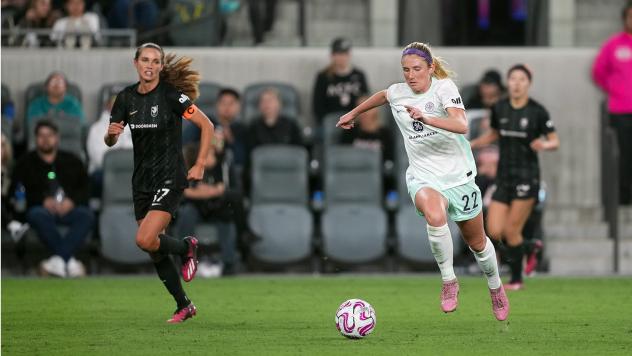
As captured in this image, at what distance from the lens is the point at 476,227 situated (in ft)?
34.8

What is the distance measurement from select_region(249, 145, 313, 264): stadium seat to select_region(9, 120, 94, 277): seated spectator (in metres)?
2.01

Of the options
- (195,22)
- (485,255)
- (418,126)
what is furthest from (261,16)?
(485,255)

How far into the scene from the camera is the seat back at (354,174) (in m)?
17.9

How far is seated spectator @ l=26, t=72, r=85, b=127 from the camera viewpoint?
1812 cm

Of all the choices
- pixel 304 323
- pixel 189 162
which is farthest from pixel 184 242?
pixel 189 162

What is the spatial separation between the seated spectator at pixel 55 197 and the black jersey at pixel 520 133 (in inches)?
196

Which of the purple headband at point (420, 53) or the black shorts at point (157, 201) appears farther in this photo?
the black shorts at point (157, 201)

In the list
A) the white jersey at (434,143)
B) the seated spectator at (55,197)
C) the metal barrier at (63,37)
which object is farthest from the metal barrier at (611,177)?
the white jersey at (434,143)

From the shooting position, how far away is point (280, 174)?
17.9m

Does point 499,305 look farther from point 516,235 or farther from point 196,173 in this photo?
point 516,235

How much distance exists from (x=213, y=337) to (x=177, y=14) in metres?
9.51

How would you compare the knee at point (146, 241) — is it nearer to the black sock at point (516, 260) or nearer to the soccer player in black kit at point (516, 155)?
the soccer player in black kit at point (516, 155)

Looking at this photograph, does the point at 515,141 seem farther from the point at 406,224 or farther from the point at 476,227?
the point at 476,227

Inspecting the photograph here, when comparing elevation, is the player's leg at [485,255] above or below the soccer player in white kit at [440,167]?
below
